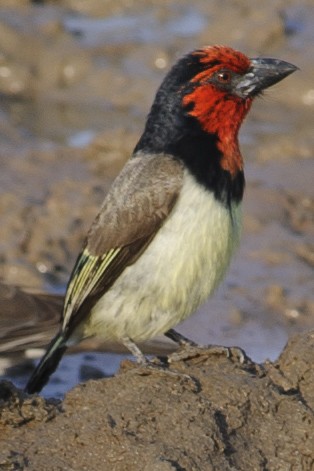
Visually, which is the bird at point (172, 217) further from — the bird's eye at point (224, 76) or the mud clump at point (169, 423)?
the mud clump at point (169, 423)

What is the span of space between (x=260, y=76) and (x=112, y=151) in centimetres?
475

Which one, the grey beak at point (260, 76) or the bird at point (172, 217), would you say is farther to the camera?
the grey beak at point (260, 76)

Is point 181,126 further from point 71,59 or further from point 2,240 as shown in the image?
point 71,59

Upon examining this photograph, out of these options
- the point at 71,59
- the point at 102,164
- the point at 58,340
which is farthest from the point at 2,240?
the point at 71,59

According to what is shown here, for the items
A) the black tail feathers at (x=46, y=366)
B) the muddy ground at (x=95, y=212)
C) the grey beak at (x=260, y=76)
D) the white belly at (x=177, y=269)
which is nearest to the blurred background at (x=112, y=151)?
the muddy ground at (x=95, y=212)

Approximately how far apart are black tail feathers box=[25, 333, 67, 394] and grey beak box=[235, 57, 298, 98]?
161cm

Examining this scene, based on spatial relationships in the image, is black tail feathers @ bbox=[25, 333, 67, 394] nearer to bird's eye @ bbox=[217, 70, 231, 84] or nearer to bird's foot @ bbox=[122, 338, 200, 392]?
bird's foot @ bbox=[122, 338, 200, 392]

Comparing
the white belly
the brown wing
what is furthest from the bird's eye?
the white belly

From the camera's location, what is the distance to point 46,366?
7578 millimetres

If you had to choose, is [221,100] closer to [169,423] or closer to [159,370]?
[159,370]

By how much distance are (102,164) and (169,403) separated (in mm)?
6398

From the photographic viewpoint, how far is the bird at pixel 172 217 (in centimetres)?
698

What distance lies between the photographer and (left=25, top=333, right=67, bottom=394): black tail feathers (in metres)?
7.55

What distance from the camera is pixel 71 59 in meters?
14.4
